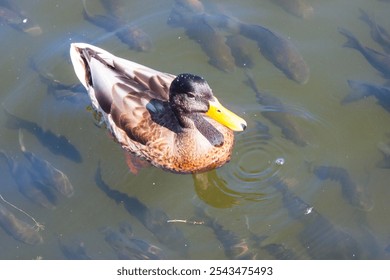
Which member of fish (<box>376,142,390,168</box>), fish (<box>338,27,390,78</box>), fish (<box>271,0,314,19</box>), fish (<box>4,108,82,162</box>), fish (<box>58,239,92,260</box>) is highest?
fish (<box>271,0,314,19</box>)

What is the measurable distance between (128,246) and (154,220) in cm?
37

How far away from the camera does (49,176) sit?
25.2ft

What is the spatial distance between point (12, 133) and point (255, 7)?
339 centimetres

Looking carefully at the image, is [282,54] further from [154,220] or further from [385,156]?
[154,220]

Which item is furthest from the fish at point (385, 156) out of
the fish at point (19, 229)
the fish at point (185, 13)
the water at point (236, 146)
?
the fish at point (19, 229)

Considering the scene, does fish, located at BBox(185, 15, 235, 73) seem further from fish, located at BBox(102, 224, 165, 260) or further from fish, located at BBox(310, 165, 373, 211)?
fish, located at BBox(102, 224, 165, 260)

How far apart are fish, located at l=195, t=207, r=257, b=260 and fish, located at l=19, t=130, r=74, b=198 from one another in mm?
1562

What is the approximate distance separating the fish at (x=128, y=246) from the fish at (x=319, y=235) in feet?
4.61

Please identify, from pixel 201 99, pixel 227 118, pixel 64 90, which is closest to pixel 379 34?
pixel 227 118

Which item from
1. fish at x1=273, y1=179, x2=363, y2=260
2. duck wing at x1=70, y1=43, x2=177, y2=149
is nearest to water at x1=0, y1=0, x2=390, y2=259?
fish at x1=273, y1=179, x2=363, y2=260

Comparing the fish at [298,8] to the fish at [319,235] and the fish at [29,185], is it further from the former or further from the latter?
the fish at [29,185]

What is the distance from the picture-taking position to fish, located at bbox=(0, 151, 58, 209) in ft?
24.9

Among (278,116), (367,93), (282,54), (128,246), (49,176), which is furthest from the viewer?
(282,54)

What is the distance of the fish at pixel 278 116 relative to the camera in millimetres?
7648
